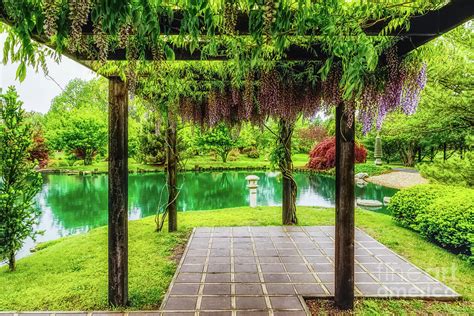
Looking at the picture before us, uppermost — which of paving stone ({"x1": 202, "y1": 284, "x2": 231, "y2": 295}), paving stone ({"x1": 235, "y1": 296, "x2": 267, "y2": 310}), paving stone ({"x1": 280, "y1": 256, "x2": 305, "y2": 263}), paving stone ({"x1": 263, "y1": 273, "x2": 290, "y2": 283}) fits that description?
paving stone ({"x1": 280, "y1": 256, "x2": 305, "y2": 263})

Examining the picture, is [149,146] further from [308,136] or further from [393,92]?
[393,92]

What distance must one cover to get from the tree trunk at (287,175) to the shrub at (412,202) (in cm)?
186

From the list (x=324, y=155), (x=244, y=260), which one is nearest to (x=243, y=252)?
(x=244, y=260)

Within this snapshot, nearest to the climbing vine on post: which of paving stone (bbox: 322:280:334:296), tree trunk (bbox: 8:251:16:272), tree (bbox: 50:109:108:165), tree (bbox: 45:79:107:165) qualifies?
paving stone (bbox: 322:280:334:296)

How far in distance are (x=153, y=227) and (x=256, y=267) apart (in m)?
2.51

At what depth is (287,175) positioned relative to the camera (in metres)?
5.27

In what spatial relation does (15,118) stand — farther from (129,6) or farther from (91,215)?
(91,215)

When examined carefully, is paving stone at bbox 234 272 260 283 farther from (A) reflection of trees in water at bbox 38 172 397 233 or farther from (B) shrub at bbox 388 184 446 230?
(A) reflection of trees in water at bbox 38 172 397 233

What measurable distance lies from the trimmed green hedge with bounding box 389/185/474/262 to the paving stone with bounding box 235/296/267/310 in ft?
9.10

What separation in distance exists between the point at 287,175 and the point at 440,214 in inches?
92.1

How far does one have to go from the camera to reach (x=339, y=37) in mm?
1798

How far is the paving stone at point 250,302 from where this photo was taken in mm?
2611

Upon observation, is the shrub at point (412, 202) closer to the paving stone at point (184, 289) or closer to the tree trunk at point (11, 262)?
the paving stone at point (184, 289)

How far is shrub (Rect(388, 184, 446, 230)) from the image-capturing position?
4859 mm
